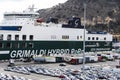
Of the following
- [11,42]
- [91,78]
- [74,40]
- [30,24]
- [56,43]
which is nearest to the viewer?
[91,78]

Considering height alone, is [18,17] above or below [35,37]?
above

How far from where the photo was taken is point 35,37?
7275 centimetres

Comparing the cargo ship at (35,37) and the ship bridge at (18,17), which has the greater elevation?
the ship bridge at (18,17)

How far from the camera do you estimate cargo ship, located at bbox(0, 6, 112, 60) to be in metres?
67.7

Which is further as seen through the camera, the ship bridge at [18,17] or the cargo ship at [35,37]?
the ship bridge at [18,17]

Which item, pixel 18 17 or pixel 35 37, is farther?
pixel 18 17

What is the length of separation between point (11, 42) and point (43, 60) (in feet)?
25.5

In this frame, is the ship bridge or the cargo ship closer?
the cargo ship

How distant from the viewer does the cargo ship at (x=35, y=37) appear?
67.7 meters

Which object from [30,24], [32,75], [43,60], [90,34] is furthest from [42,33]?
[32,75]

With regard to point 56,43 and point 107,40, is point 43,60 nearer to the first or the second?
point 56,43

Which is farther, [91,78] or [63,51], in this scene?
[63,51]

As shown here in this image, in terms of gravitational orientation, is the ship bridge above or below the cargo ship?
above

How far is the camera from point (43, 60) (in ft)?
222
